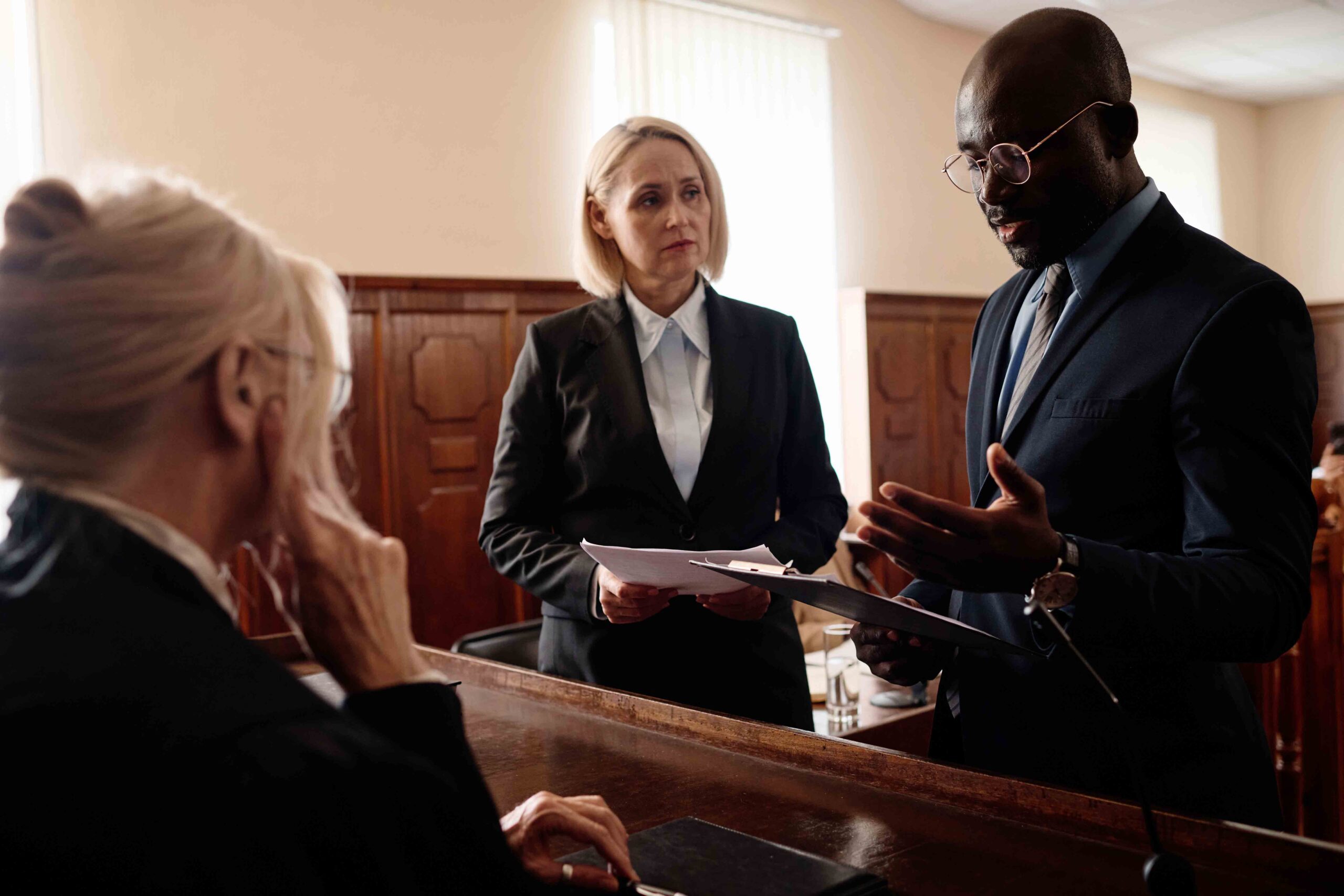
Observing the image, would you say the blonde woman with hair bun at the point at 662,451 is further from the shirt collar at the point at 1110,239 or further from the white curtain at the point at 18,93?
the white curtain at the point at 18,93

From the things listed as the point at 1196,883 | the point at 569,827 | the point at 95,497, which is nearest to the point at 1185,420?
the point at 1196,883

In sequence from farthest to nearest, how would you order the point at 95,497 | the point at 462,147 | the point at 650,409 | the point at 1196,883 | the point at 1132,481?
the point at 462,147 → the point at 650,409 → the point at 1132,481 → the point at 1196,883 → the point at 95,497

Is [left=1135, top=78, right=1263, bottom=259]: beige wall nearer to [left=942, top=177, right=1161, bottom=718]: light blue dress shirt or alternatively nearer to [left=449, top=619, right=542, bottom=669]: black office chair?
[left=449, top=619, right=542, bottom=669]: black office chair

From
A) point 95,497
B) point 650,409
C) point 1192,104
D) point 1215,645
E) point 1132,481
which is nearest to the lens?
point 95,497

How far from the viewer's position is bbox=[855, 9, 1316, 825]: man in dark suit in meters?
1.32

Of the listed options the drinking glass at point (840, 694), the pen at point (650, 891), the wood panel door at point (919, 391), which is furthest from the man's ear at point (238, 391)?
the wood panel door at point (919, 391)

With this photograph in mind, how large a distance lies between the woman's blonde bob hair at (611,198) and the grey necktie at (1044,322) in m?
0.84

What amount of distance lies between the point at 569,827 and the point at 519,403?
1.22m

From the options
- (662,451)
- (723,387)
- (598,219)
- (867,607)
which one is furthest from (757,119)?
(867,607)

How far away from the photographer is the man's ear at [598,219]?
7.92 feet

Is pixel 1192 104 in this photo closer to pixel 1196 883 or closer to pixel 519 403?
pixel 519 403

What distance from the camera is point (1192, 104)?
977cm

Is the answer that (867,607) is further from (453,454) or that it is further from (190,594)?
(453,454)

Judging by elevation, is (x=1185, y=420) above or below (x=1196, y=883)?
above
